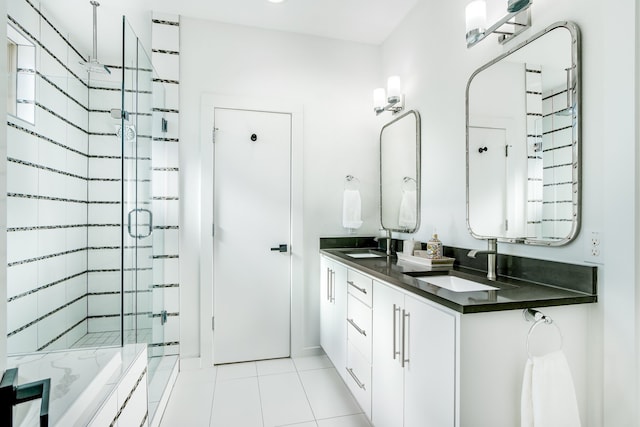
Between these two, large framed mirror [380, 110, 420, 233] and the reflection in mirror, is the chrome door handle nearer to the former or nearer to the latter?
large framed mirror [380, 110, 420, 233]

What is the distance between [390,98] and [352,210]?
100 cm

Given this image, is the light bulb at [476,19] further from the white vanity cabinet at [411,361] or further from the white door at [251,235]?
the white door at [251,235]

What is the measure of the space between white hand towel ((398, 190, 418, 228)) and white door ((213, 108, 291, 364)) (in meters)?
0.98

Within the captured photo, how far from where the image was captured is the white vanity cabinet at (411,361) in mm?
1250

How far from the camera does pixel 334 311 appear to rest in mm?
2576

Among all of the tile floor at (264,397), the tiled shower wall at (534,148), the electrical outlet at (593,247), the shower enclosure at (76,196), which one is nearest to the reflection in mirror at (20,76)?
the shower enclosure at (76,196)

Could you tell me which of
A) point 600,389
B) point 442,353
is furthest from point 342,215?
point 600,389

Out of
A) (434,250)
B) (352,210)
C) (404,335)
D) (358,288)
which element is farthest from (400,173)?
(404,335)

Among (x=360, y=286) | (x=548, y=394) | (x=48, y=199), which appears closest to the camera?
(x=548, y=394)

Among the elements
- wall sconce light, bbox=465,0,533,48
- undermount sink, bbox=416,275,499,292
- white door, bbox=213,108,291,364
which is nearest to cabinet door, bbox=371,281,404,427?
undermount sink, bbox=416,275,499,292

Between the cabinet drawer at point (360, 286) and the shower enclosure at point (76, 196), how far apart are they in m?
1.34

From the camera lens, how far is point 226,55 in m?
2.82

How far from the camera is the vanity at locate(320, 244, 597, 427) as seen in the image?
119 centimetres

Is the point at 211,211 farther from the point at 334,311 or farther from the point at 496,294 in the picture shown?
the point at 496,294
